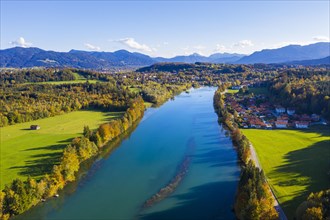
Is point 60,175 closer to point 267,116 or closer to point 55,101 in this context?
point 267,116

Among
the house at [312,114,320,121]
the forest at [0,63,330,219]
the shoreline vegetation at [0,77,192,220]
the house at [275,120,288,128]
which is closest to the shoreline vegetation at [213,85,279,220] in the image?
the forest at [0,63,330,219]

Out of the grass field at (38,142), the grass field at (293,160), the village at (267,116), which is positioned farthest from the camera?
the village at (267,116)

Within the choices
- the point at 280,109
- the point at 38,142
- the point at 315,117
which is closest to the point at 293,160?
the point at 315,117

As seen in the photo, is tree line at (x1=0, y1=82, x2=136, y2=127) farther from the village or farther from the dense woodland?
the dense woodland

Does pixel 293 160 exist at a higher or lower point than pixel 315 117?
lower

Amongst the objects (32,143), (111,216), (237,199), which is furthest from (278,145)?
(32,143)

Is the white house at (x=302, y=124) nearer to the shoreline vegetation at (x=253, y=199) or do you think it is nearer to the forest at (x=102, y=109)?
the forest at (x=102, y=109)

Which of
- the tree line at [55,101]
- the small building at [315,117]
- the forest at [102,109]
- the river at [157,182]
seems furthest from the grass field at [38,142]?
the small building at [315,117]
